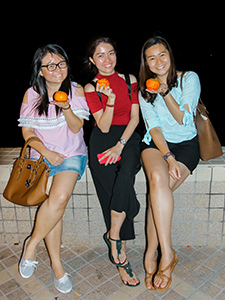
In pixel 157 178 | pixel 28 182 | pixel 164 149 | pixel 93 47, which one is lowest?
pixel 28 182

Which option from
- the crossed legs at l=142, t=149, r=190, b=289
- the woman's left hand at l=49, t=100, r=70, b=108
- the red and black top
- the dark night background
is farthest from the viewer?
the dark night background

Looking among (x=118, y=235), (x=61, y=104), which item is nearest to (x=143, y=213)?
(x=118, y=235)

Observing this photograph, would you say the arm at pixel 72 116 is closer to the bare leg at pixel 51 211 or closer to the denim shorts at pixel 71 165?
the denim shorts at pixel 71 165

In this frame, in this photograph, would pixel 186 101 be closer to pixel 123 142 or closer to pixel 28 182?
pixel 123 142

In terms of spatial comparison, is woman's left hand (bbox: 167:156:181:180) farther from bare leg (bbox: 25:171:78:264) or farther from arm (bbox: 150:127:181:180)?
bare leg (bbox: 25:171:78:264)

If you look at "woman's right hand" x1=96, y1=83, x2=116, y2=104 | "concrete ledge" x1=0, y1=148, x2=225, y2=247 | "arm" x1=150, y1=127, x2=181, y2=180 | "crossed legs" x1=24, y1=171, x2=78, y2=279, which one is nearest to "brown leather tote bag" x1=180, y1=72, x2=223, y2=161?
"concrete ledge" x1=0, y1=148, x2=225, y2=247

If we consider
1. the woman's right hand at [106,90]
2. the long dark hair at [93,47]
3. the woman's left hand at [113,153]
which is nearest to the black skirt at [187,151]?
the woman's left hand at [113,153]

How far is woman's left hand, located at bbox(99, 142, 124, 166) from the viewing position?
78.9 inches

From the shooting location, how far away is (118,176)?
194 centimetres

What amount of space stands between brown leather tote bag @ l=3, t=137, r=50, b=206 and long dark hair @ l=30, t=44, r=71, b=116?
1.24ft

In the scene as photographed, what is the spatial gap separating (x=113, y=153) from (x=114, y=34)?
21.9 ft

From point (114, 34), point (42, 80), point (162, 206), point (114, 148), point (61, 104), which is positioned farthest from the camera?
point (114, 34)

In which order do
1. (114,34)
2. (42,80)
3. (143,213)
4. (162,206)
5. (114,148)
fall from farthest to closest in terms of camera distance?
(114,34) → (143,213) → (42,80) → (114,148) → (162,206)

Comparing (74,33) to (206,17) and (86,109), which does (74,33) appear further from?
(86,109)
